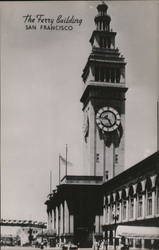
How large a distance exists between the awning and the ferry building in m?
6.02

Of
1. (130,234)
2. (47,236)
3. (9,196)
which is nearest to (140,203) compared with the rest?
(130,234)

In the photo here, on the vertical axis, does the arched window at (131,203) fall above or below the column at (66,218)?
above

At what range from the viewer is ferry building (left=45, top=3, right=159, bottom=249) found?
5622 centimetres

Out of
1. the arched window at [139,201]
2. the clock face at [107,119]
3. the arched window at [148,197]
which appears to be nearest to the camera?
the arched window at [148,197]

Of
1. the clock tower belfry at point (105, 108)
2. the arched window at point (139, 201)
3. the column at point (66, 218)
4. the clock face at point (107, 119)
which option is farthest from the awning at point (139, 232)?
the clock face at point (107, 119)

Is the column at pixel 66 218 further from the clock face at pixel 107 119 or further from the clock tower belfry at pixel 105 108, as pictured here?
the clock face at pixel 107 119

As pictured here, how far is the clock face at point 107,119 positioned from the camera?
7094cm

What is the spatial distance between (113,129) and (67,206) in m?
11.5

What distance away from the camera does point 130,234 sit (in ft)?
143

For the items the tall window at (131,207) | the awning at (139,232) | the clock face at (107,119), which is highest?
the clock face at (107,119)

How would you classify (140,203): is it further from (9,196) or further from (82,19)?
(82,19)

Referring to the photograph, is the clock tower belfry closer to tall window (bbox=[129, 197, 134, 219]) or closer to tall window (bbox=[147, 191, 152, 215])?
tall window (bbox=[129, 197, 134, 219])

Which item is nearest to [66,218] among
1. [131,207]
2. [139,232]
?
[131,207]

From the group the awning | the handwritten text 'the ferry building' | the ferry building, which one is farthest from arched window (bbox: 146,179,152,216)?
the handwritten text 'the ferry building'
